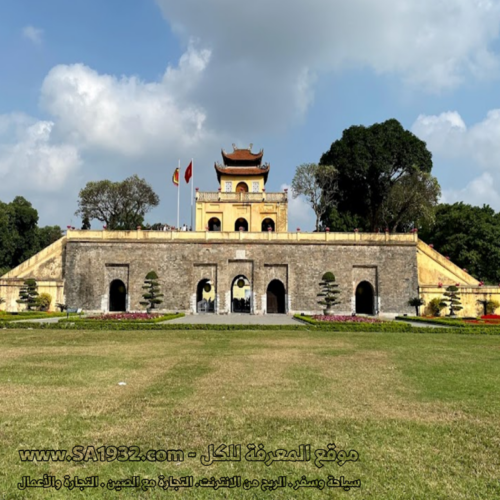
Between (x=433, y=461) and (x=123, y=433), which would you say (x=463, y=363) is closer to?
(x=433, y=461)

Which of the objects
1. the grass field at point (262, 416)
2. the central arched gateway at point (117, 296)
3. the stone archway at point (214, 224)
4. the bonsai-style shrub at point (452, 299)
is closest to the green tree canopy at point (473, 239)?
the bonsai-style shrub at point (452, 299)

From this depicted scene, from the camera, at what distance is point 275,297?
34.2m

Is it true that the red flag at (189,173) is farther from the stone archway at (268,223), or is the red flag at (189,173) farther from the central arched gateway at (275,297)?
the central arched gateway at (275,297)

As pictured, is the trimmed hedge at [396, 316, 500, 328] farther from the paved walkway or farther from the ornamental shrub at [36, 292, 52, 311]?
the ornamental shrub at [36, 292, 52, 311]

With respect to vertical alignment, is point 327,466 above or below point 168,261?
below

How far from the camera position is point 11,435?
5.13 meters

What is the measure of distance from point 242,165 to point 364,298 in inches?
757

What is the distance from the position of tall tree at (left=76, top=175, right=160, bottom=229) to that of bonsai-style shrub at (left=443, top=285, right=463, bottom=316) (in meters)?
39.1

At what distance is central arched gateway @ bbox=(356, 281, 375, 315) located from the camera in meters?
34.7

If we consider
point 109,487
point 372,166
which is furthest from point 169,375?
point 372,166

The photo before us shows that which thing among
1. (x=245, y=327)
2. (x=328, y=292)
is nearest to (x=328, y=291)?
(x=328, y=292)

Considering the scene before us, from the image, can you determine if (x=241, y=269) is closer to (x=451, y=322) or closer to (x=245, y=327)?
(x=245, y=327)

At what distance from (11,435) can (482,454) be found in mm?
5472

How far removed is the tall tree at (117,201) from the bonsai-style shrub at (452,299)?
39118 millimetres
